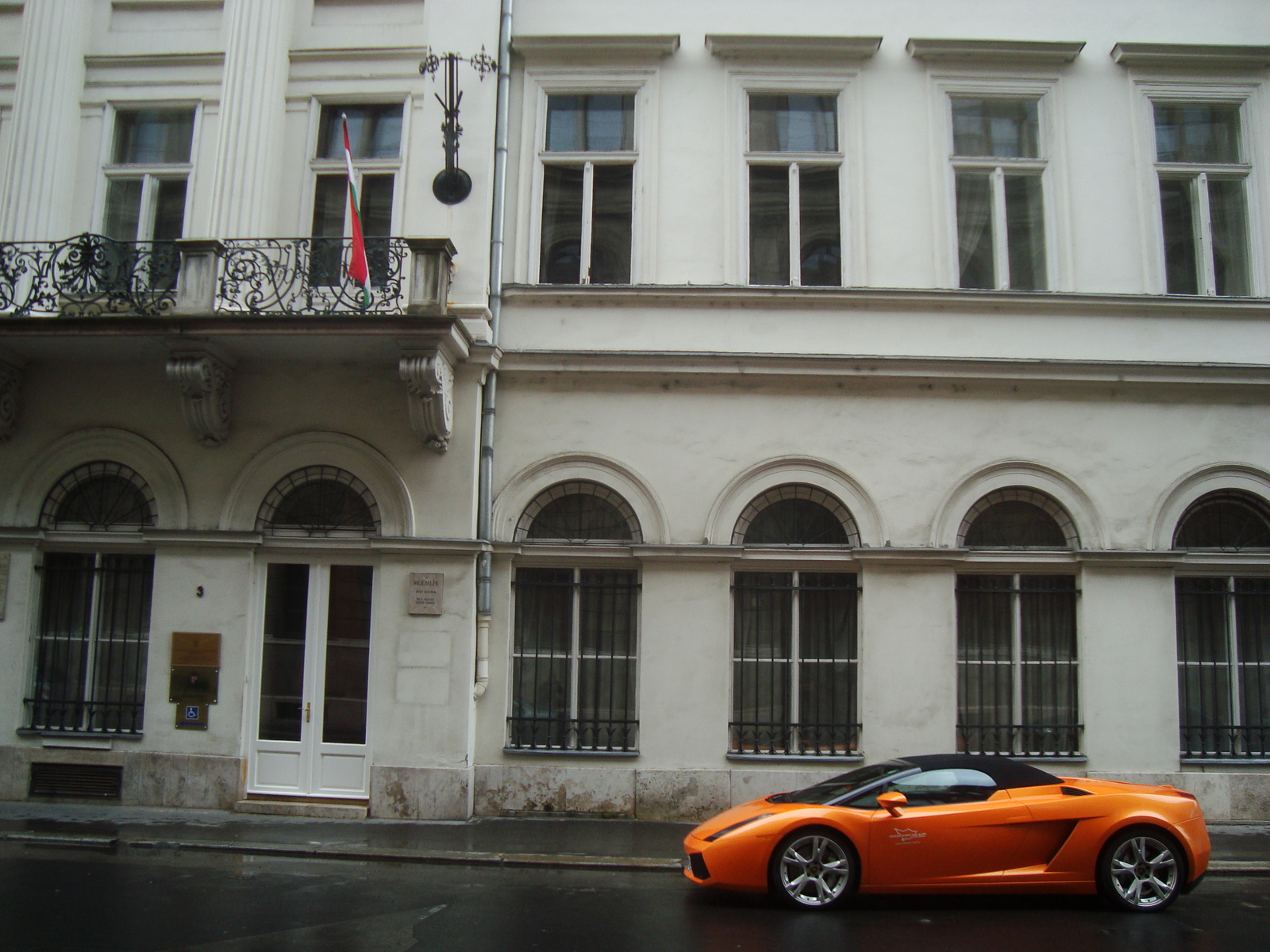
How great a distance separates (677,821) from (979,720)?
3475 millimetres

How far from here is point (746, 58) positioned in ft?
36.6

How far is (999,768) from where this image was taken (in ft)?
23.8

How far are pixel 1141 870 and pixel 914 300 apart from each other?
6.20 metres

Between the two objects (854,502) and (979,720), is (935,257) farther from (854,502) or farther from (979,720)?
(979,720)

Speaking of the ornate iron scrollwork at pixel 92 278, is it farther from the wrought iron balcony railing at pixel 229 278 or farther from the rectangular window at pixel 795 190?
the rectangular window at pixel 795 190

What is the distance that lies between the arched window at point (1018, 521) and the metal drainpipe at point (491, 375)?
5366 millimetres

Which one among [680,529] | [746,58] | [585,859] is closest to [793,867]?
[585,859]

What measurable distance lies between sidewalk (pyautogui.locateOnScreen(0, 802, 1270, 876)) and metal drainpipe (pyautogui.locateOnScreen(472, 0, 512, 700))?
5.29 feet

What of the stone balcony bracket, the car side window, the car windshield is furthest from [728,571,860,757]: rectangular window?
the stone balcony bracket

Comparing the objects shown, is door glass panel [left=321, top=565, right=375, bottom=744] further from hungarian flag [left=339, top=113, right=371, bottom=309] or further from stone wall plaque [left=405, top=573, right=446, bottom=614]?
hungarian flag [left=339, top=113, right=371, bottom=309]

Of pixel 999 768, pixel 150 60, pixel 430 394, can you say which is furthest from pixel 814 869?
pixel 150 60

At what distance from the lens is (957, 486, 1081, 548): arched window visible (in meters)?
10.5

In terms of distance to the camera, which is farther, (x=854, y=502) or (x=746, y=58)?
(x=746, y=58)

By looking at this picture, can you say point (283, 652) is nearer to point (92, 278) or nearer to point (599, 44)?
point (92, 278)
